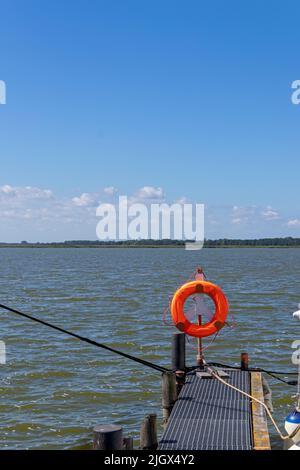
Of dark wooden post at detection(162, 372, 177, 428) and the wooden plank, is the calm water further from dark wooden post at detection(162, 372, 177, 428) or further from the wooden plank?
dark wooden post at detection(162, 372, 177, 428)

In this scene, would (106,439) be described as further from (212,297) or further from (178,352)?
(212,297)

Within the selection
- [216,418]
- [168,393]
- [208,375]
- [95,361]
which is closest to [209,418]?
[216,418]

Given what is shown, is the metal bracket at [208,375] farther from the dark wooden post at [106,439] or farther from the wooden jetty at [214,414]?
the dark wooden post at [106,439]

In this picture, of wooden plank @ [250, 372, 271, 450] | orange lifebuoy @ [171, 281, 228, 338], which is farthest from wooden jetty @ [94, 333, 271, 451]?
orange lifebuoy @ [171, 281, 228, 338]

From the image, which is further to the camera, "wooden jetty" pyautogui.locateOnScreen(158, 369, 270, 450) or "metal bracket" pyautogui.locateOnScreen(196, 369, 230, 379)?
"metal bracket" pyautogui.locateOnScreen(196, 369, 230, 379)

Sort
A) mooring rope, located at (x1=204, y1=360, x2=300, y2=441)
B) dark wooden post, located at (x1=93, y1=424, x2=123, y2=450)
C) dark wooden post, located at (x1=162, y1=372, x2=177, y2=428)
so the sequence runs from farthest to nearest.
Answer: dark wooden post, located at (x1=162, y1=372, x2=177, y2=428) < mooring rope, located at (x1=204, y1=360, x2=300, y2=441) < dark wooden post, located at (x1=93, y1=424, x2=123, y2=450)

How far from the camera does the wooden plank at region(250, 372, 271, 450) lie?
655 cm

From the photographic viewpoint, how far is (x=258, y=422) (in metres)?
7.20

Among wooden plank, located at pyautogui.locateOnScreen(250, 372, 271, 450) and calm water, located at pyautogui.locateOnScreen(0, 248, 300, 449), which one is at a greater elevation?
wooden plank, located at pyautogui.locateOnScreen(250, 372, 271, 450)

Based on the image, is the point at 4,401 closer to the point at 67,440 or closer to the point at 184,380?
the point at 67,440

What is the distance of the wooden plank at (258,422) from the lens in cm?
655

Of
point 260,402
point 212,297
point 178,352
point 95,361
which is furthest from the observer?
point 95,361

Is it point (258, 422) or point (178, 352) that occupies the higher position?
point (178, 352)

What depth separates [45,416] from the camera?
10.5m
